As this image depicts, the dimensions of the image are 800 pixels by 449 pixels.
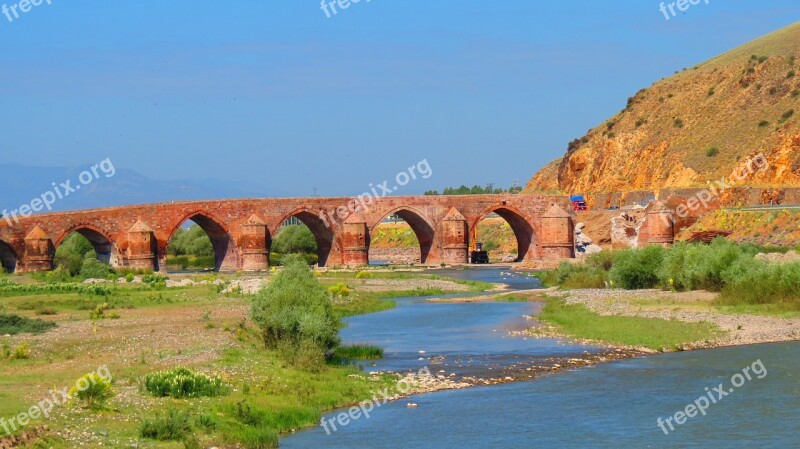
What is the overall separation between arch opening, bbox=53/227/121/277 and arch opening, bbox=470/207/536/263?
25.3 metres

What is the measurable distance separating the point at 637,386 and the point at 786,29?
8752 centimetres

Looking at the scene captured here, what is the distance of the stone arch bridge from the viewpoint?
71062 mm

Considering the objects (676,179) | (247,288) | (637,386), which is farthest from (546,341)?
(676,179)

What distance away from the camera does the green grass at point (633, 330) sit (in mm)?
29906

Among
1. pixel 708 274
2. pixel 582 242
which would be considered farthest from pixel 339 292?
pixel 582 242

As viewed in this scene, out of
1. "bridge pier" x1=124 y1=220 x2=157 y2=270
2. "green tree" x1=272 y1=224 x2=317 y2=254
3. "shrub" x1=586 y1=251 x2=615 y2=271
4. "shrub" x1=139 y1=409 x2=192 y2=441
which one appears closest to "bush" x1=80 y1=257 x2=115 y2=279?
"bridge pier" x1=124 y1=220 x2=157 y2=270

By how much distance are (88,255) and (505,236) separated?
122 ft

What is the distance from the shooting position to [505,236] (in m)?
101

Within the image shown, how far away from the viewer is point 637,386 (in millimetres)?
23797

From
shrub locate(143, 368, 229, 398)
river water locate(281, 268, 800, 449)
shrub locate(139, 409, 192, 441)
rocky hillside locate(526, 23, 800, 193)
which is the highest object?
rocky hillside locate(526, 23, 800, 193)

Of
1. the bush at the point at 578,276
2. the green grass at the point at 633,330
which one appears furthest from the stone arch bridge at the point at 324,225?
the green grass at the point at 633,330

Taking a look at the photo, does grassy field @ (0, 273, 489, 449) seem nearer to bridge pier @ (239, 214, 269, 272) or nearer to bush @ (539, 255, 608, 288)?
bush @ (539, 255, 608, 288)

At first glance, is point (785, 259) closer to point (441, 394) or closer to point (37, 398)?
point (441, 394)

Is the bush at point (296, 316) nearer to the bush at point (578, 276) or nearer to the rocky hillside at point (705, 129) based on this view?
the bush at point (578, 276)
